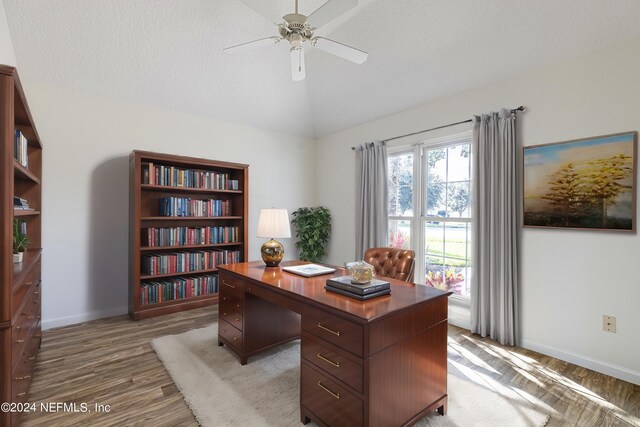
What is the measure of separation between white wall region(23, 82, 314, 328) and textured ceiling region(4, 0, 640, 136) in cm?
23

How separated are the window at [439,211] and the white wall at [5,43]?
3953 millimetres

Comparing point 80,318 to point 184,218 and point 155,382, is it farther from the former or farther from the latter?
point 155,382

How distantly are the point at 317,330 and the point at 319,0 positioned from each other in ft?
9.30

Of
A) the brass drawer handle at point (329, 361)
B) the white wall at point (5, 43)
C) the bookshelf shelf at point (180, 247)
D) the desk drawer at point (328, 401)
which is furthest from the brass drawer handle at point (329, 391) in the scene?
the white wall at point (5, 43)

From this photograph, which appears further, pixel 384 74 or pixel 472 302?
pixel 384 74

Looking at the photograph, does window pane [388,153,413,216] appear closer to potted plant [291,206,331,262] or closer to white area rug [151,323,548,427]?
potted plant [291,206,331,262]

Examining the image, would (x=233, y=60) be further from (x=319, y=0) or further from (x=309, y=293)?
(x=309, y=293)

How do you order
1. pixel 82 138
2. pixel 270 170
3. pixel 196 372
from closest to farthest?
pixel 196 372 < pixel 82 138 < pixel 270 170

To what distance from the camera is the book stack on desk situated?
1729 mm

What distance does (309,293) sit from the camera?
6.05 feet

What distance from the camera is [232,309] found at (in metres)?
2.58

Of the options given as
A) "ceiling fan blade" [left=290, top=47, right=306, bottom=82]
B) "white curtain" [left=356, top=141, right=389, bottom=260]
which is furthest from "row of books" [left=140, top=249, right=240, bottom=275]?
"ceiling fan blade" [left=290, top=47, right=306, bottom=82]

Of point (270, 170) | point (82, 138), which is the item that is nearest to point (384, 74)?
point (270, 170)

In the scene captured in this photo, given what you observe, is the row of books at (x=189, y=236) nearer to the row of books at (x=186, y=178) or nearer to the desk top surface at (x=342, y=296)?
the row of books at (x=186, y=178)
